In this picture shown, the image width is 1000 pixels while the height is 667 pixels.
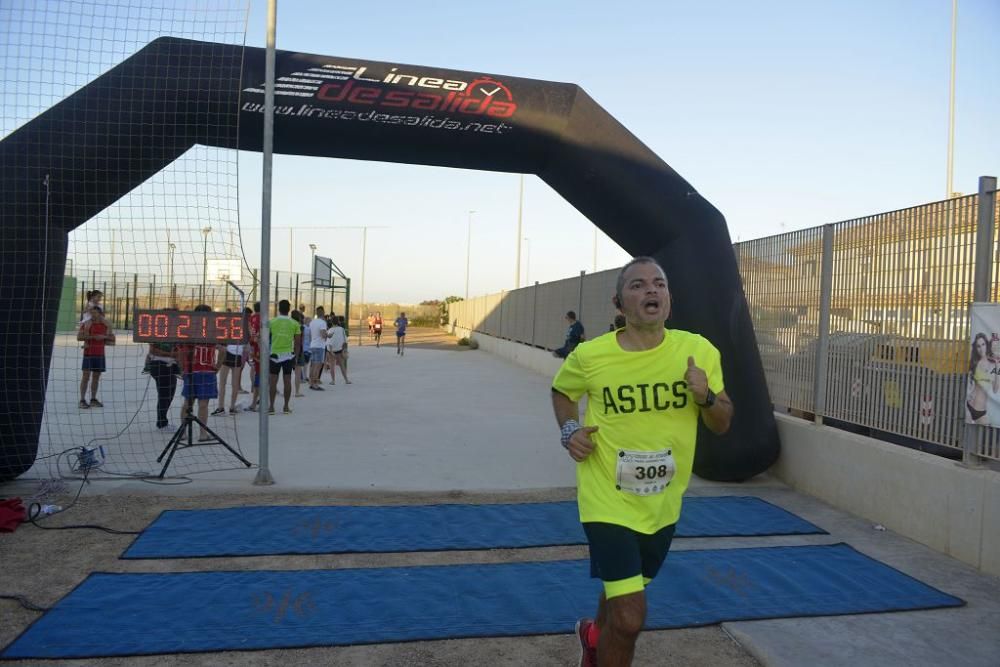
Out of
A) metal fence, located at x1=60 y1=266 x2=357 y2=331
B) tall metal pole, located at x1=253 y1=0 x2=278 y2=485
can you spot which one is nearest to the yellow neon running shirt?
tall metal pole, located at x1=253 y1=0 x2=278 y2=485

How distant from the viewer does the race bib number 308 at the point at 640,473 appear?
8.86ft

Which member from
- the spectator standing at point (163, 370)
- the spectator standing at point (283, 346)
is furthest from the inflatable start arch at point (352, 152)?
the spectator standing at point (283, 346)

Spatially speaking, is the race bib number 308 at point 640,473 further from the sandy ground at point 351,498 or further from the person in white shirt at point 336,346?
the person in white shirt at point 336,346

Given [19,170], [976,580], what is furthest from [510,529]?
[19,170]

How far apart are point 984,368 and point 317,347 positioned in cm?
1168

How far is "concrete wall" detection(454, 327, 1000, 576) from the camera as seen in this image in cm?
475

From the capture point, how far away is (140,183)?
6.44 metres

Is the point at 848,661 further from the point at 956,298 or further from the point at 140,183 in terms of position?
the point at 140,183

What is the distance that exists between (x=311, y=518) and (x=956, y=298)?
5.09 meters

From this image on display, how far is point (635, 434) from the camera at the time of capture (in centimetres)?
273

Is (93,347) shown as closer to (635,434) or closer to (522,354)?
(635,434)

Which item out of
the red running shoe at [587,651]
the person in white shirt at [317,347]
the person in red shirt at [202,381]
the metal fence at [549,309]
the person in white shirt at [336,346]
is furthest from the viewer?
the metal fence at [549,309]

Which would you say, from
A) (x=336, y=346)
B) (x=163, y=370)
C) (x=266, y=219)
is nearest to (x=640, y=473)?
(x=266, y=219)

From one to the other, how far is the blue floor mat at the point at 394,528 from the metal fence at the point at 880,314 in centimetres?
126
